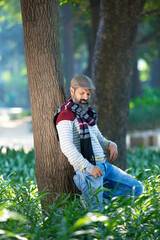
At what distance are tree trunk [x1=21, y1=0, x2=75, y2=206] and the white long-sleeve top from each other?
43 centimetres

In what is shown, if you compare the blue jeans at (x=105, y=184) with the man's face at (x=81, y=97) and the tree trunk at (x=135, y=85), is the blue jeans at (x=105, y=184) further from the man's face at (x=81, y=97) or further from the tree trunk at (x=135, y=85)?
the tree trunk at (x=135, y=85)

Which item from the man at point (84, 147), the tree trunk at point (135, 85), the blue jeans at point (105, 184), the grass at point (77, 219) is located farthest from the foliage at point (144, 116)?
the man at point (84, 147)

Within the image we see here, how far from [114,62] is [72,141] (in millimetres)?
2446

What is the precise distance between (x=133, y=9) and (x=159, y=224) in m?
3.58

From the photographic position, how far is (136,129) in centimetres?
1378

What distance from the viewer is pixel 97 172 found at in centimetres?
325

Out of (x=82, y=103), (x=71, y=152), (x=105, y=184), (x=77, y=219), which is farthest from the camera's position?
(x=105, y=184)

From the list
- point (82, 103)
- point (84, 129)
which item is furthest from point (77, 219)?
point (82, 103)

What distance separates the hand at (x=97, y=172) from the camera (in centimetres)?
324

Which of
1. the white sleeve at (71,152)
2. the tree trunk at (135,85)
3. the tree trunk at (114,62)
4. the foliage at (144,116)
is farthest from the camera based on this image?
the tree trunk at (135,85)

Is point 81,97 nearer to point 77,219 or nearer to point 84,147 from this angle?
point 84,147

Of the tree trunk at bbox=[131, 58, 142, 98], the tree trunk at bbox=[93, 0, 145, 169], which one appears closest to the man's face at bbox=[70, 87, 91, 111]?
the tree trunk at bbox=[93, 0, 145, 169]

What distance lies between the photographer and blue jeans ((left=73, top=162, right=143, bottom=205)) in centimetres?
329

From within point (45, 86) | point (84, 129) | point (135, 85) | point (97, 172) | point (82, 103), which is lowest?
point (97, 172)
